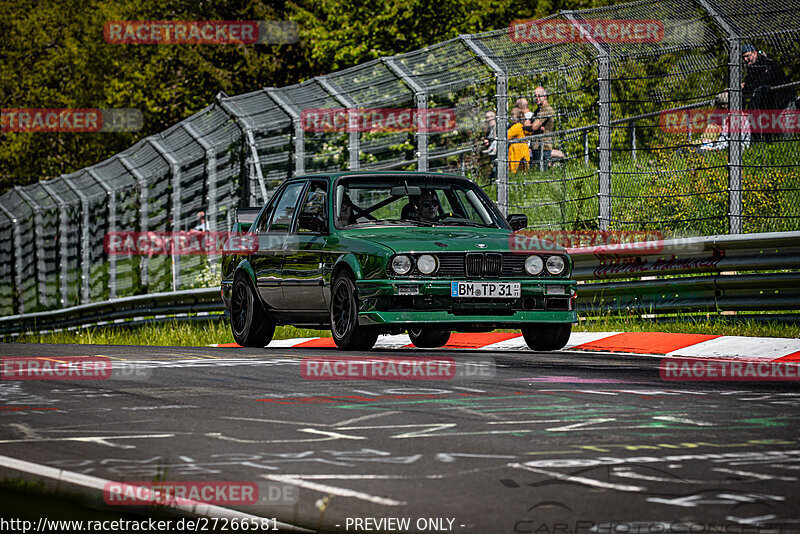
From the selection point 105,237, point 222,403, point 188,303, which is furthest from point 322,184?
point 105,237

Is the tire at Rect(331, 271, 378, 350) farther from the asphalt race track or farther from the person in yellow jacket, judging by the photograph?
the person in yellow jacket

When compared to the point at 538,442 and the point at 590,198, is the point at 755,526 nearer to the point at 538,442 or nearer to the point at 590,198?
the point at 538,442

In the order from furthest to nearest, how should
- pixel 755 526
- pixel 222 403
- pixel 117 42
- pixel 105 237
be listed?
pixel 117 42
pixel 105 237
pixel 222 403
pixel 755 526

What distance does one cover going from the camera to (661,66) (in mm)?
15141

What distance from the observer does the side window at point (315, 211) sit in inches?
494

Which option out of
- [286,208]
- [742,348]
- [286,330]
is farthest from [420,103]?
[742,348]

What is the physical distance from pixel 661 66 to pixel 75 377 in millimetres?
7645

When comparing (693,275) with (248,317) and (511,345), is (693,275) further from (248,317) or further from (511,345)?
(248,317)

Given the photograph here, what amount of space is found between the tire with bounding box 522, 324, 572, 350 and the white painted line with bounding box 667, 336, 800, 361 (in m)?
0.93

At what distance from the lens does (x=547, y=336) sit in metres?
12.6

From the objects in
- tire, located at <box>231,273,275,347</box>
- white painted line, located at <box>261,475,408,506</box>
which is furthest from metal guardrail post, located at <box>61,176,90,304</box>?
white painted line, located at <box>261,475,408,506</box>

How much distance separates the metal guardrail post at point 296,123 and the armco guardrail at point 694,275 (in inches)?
206

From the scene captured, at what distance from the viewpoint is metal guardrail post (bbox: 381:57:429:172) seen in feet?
56.0

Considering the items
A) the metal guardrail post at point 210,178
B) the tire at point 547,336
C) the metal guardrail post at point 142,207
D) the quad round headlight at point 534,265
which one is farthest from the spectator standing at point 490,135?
the metal guardrail post at point 142,207
